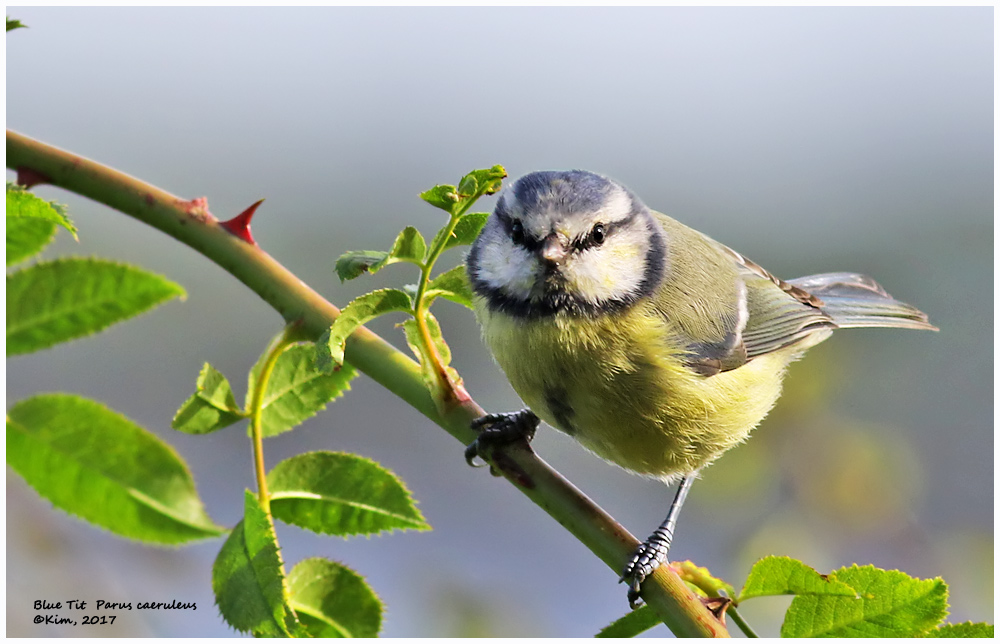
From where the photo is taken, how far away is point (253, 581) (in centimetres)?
96

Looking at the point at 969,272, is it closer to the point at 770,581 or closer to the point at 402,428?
the point at 402,428

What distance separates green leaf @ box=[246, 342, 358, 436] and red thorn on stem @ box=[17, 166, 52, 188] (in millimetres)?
405

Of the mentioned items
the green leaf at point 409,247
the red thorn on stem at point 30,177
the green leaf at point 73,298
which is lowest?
the green leaf at point 73,298

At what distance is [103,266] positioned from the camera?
107 centimetres

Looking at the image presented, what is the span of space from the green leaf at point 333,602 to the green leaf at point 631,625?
0.94 feet

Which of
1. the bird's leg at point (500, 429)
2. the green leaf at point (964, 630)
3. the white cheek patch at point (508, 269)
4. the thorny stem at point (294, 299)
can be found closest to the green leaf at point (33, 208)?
the thorny stem at point (294, 299)

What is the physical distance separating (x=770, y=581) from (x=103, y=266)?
889mm

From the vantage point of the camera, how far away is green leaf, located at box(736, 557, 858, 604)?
0.98 m

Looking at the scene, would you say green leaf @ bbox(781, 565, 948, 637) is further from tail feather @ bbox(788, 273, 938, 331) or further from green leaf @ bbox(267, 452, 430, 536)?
tail feather @ bbox(788, 273, 938, 331)

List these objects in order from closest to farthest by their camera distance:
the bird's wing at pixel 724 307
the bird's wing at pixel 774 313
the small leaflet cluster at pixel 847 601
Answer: the small leaflet cluster at pixel 847 601, the bird's wing at pixel 724 307, the bird's wing at pixel 774 313

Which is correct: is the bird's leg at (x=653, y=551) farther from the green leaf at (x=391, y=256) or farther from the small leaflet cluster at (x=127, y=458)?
the green leaf at (x=391, y=256)

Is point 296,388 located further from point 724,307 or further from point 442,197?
point 724,307

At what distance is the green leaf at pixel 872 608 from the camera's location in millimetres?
958

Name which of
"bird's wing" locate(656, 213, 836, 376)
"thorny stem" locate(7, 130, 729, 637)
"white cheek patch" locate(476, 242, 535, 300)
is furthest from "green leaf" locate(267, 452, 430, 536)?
"bird's wing" locate(656, 213, 836, 376)
